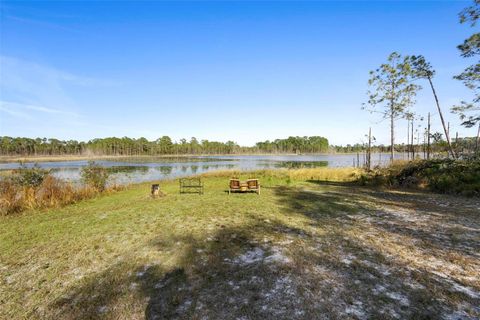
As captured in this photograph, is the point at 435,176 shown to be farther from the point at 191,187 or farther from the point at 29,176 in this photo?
the point at 29,176

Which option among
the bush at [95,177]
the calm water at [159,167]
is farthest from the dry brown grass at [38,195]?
the calm water at [159,167]

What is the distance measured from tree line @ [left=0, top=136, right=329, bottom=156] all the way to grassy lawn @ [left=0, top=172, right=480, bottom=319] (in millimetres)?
124312

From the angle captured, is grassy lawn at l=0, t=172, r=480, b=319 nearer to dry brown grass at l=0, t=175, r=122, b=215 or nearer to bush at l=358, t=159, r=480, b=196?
dry brown grass at l=0, t=175, r=122, b=215

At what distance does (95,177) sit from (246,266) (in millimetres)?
14380

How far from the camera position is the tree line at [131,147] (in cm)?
11300

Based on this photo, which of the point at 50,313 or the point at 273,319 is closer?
the point at 273,319

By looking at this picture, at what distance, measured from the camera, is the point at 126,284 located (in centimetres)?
392

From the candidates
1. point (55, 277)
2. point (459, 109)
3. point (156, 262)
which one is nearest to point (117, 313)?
point (156, 262)

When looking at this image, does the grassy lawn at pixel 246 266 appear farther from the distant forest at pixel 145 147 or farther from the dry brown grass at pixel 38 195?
the distant forest at pixel 145 147

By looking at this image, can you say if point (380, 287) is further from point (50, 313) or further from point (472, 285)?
point (50, 313)

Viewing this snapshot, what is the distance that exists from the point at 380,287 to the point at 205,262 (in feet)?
9.53

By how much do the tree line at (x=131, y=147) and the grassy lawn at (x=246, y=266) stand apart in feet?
408

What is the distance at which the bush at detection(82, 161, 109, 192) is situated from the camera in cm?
1502

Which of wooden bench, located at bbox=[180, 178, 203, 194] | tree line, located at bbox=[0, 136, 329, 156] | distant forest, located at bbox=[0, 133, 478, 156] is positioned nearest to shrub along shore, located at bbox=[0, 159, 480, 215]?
wooden bench, located at bbox=[180, 178, 203, 194]
